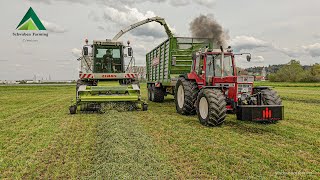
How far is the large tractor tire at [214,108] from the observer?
7469mm

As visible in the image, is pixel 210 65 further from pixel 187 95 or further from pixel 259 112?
pixel 259 112

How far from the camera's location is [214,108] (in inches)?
293

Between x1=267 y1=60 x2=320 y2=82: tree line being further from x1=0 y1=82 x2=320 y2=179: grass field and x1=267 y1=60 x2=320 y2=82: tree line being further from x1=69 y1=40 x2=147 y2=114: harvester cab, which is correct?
x1=0 y1=82 x2=320 y2=179: grass field

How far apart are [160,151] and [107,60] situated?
8.49 metres

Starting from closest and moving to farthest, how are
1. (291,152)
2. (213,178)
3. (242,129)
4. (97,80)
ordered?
(213,178) → (291,152) → (242,129) → (97,80)

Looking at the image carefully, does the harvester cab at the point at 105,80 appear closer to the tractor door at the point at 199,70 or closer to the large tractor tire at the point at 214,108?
the tractor door at the point at 199,70

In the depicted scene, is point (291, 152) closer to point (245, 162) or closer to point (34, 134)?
point (245, 162)

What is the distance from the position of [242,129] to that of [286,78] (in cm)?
6625

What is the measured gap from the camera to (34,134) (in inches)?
275

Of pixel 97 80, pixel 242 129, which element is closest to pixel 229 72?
pixel 242 129

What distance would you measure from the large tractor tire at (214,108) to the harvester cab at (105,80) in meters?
3.90

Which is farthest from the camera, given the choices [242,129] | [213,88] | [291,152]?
[213,88]

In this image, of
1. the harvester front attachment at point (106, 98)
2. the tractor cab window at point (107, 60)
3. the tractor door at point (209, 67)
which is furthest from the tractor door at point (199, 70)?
the tractor cab window at point (107, 60)

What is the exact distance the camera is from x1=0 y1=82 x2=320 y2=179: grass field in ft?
14.0
